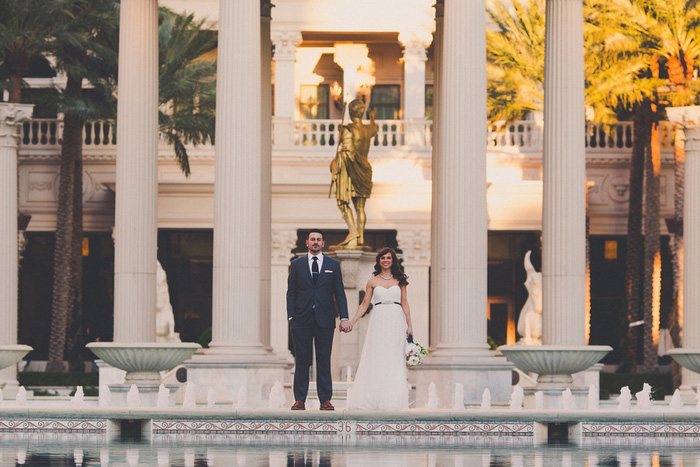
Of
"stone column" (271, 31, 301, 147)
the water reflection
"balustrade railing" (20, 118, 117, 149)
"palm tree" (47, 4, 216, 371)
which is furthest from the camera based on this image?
"stone column" (271, 31, 301, 147)

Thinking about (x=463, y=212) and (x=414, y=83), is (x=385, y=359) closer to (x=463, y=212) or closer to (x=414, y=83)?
(x=463, y=212)

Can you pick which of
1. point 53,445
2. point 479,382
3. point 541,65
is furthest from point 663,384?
point 53,445

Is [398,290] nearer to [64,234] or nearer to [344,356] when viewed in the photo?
[344,356]

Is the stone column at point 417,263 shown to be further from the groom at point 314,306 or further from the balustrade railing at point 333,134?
the groom at point 314,306

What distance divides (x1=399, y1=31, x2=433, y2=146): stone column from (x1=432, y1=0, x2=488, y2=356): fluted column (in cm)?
2232

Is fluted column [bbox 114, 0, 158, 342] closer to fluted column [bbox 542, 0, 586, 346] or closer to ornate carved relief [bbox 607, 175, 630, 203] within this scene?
fluted column [bbox 542, 0, 586, 346]

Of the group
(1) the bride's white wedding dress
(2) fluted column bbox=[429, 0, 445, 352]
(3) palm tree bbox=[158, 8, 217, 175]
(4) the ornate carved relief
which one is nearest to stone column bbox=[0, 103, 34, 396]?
(2) fluted column bbox=[429, 0, 445, 352]

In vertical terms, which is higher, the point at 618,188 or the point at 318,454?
the point at 618,188

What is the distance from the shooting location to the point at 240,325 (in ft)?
81.0

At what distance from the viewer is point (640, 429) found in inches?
680

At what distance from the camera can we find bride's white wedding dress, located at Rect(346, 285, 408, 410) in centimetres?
1797

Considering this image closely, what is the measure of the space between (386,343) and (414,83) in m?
30.5

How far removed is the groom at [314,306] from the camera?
17125mm

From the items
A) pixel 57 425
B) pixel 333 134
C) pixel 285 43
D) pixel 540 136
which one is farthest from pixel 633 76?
pixel 57 425
